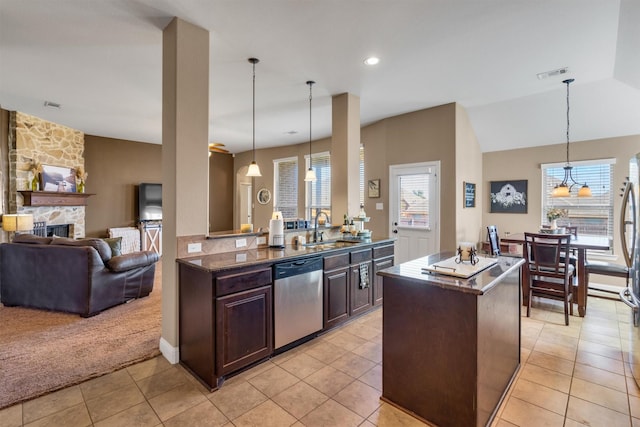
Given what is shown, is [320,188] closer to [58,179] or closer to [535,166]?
[535,166]

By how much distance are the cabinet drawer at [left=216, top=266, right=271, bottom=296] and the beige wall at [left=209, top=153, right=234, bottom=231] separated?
7.03 metres

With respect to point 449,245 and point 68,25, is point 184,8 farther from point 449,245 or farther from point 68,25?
point 449,245

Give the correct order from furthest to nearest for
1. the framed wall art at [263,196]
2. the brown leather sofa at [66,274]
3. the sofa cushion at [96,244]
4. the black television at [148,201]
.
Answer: the framed wall art at [263,196]
the black television at [148,201]
the sofa cushion at [96,244]
the brown leather sofa at [66,274]

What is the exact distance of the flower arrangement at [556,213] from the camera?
4.83m

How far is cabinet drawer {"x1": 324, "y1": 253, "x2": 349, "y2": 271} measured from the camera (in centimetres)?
310

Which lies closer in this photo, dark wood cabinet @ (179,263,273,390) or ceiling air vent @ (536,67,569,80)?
dark wood cabinet @ (179,263,273,390)

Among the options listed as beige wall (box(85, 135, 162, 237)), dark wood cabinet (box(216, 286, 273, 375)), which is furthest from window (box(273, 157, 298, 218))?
dark wood cabinet (box(216, 286, 273, 375))

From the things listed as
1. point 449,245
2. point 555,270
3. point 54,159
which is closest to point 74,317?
point 54,159

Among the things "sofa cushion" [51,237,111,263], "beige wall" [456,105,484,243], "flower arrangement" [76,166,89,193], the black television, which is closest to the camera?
"sofa cushion" [51,237,111,263]

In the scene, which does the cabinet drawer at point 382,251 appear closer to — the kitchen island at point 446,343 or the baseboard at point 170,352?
the kitchen island at point 446,343

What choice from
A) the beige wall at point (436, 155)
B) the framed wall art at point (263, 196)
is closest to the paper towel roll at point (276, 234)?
the beige wall at point (436, 155)

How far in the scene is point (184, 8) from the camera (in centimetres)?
249

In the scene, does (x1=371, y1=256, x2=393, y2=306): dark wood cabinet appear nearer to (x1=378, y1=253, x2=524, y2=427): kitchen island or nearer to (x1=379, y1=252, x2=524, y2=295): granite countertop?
(x1=379, y1=252, x2=524, y2=295): granite countertop

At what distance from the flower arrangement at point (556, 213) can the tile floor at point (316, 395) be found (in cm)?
236
